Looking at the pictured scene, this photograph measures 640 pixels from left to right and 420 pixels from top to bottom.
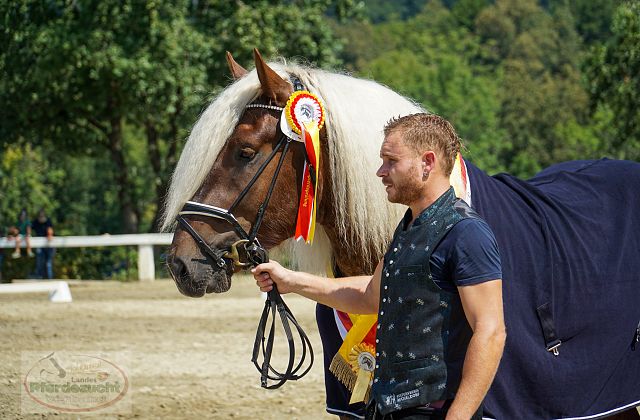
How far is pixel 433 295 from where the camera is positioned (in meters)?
2.51

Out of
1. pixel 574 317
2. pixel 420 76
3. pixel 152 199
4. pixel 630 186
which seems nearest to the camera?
pixel 574 317

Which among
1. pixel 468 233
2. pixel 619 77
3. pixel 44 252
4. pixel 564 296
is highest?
pixel 619 77

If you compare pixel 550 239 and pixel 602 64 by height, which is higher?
pixel 602 64

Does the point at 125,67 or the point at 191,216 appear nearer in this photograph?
the point at 191,216

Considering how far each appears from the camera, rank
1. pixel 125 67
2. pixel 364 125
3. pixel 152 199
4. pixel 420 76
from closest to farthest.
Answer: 1. pixel 364 125
2. pixel 125 67
3. pixel 152 199
4. pixel 420 76

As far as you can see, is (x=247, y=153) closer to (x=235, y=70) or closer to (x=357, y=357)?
(x=235, y=70)

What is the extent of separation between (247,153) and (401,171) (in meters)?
1.03

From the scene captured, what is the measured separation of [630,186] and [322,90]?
1413 mm

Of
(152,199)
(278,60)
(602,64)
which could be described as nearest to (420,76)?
(152,199)

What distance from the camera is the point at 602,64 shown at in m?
16.3

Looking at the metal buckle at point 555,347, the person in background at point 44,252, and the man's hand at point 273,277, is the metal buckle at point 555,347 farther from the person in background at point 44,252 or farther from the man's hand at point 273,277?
the person in background at point 44,252

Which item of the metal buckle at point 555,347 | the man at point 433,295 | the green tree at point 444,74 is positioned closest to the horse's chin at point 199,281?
the man at point 433,295

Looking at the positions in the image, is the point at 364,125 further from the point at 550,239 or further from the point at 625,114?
the point at 625,114

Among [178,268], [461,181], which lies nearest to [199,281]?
[178,268]
